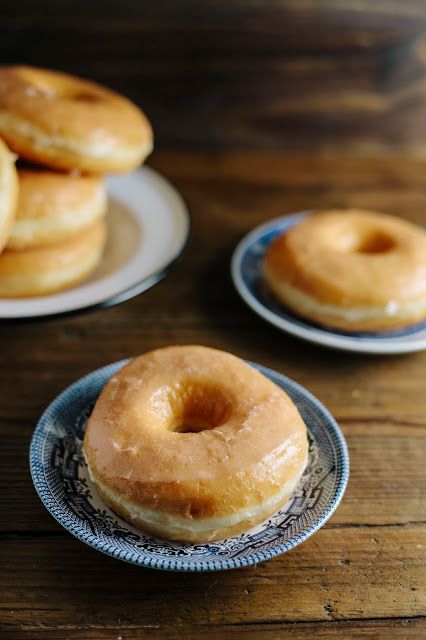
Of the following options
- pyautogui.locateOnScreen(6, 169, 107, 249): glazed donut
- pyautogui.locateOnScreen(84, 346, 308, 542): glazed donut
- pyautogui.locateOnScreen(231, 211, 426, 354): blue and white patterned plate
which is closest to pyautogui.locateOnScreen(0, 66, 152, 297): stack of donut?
pyautogui.locateOnScreen(6, 169, 107, 249): glazed donut

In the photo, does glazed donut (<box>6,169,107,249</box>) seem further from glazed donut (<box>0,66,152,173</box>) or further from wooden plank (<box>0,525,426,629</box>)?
wooden plank (<box>0,525,426,629</box>)

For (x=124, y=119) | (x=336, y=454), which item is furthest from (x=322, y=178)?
(x=336, y=454)

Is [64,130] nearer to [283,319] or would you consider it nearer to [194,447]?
[283,319]

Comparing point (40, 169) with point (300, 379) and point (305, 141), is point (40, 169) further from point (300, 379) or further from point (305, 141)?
point (305, 141)

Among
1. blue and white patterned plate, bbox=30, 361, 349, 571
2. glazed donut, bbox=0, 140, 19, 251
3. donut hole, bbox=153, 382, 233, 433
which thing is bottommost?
blue and white patterned plate, bbox=30, 361, 349, 571

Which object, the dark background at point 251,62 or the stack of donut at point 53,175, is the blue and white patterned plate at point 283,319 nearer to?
the stack of donut at point 53,175

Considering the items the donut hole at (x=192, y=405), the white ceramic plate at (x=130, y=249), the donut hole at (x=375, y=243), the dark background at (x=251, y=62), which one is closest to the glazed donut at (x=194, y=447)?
the donut hole at (x=192, y=405)

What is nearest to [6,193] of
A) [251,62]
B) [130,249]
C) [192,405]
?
[130,249]
